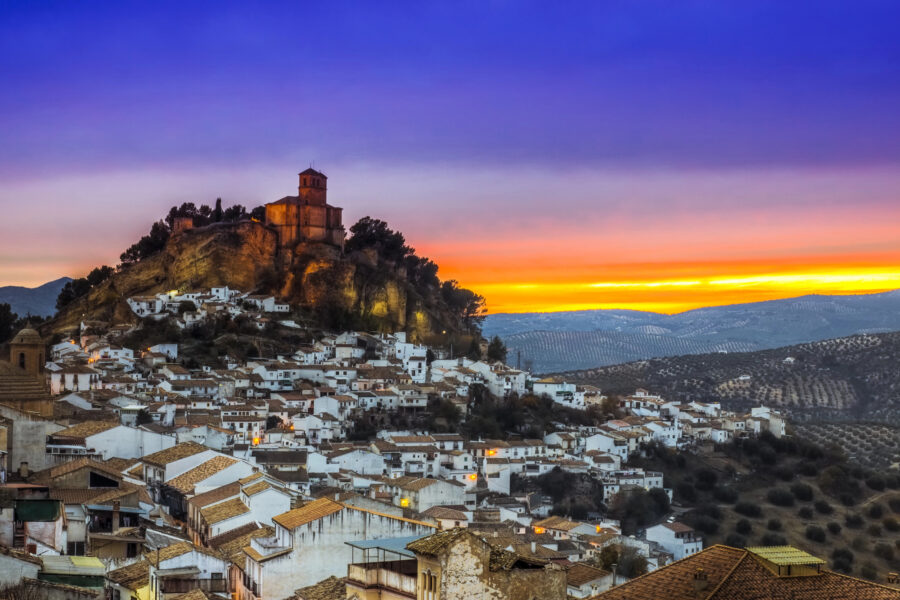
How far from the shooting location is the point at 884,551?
2090 inches

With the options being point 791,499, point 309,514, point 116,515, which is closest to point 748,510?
point 791,499

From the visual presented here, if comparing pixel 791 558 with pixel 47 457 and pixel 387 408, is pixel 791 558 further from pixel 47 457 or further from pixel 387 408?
pixel 387 408

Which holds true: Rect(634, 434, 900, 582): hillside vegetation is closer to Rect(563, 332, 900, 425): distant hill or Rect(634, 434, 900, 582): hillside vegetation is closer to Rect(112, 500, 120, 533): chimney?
Rect(563, 332, 900, 425): distant hill

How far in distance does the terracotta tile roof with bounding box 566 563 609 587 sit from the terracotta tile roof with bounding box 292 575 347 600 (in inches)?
448

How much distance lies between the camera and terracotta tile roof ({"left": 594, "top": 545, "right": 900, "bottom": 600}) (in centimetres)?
1211

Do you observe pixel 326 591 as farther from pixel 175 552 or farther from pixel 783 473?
pixel 783 473

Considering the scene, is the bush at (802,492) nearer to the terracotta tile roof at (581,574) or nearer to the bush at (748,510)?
the bush at (748,510)

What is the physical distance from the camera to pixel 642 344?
184000mm

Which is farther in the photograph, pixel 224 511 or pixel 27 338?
pixel 27 338

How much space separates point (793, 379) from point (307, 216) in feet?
150

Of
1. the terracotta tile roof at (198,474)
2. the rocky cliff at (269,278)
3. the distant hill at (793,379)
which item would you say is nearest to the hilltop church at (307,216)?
the rocky cliff at (269,278)

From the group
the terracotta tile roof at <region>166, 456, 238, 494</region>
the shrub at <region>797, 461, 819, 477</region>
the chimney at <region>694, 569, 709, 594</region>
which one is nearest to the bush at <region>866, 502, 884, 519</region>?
the shrub at <region>797, 461, 819, 477</region>

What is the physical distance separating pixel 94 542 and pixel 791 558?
15.8 meters

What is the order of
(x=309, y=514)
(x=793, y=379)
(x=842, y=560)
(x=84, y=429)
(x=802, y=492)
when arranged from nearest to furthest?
(x=309, y=514), (x=84, y=429), (x=842, y=560), (x=802, y=492), (x=793, y=379)
